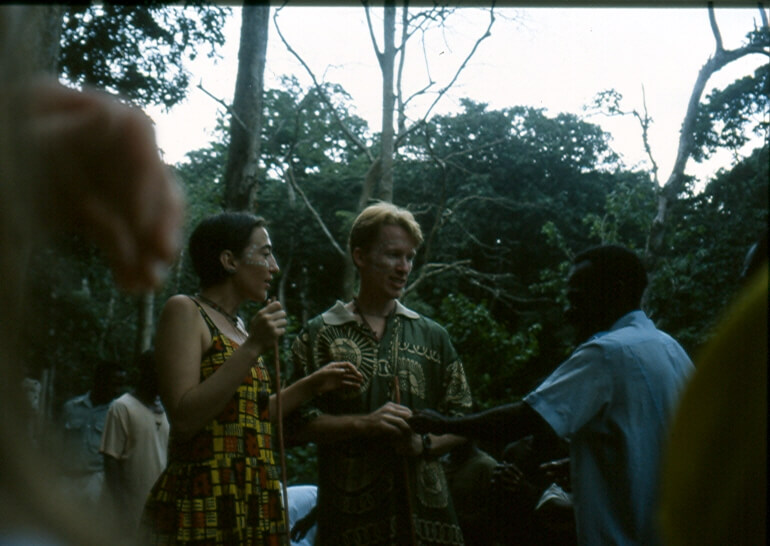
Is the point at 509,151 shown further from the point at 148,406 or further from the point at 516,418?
the point at 516,418

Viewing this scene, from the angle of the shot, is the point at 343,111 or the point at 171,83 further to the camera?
the point at 343,111

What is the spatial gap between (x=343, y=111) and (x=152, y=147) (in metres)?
18.1

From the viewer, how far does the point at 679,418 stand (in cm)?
57

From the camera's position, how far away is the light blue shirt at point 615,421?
6.95 feet

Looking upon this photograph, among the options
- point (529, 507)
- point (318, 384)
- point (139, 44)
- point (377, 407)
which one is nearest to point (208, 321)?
point (318, 384)

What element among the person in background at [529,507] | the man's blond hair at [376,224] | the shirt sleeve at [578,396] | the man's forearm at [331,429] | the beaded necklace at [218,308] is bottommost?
the person in background at [529,507]

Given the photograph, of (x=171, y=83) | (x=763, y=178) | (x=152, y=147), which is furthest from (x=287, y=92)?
(x=152, y=147)

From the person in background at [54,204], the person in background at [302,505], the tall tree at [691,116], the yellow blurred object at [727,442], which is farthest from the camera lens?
the tall tree at [691,116]

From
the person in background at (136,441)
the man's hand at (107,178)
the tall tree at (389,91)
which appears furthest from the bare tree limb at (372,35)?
the man's hand at (107,178)

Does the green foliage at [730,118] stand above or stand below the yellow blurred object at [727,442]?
above

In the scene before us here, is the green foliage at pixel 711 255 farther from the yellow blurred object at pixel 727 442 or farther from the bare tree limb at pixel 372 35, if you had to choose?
the yellow blurred object at pixel 727 442

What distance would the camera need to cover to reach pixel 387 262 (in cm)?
283

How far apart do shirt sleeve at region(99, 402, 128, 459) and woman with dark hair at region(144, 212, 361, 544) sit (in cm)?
291

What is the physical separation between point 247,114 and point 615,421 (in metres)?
7.55
